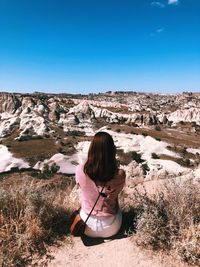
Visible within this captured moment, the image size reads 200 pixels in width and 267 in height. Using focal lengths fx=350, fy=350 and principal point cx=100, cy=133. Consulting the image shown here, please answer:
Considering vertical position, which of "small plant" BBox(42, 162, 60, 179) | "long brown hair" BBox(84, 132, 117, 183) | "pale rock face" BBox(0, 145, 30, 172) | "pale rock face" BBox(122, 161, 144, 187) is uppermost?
"long brown hair" BBox(84, 132, 117, 183)

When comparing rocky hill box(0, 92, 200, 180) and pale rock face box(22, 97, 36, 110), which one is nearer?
rocky hill box(0, 92, 200, 180)

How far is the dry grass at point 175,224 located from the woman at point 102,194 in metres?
0.39

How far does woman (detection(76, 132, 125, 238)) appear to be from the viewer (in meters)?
4.45

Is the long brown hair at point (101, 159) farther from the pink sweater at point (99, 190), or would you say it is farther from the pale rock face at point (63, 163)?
the pale rock face at point (63, 163)

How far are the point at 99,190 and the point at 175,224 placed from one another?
1.04 m

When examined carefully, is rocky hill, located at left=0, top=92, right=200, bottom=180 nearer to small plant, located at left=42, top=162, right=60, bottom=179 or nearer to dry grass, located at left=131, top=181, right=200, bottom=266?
small plant, located at left=42, top=162, right=60, bottom=179

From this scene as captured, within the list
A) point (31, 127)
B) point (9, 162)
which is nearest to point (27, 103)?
point (31, 127)

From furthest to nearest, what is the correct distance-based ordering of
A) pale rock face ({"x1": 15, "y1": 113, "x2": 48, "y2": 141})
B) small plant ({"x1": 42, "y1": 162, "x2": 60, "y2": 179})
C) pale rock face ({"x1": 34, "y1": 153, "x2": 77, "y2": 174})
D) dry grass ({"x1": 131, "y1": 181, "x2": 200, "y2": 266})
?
pale rock face ({"x1": 15, "y1": 113, "x2": 48, "y2": 141}) < pale rock face ({"x1": 34, "y1": 153, "x2": 77, "y2": 174}) < small plant ({"x1": 42, "y1": 162, "x2": 60, "y2": 179}) < dry grass ({"x1": 131, "y1": 181, "x2": 200, "y2": 266})

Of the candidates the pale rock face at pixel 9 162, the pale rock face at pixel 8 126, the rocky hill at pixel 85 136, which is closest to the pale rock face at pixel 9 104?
the rocky hill at pixel 85 136

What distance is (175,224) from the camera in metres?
4.34

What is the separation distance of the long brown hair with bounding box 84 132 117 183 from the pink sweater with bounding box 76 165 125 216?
80 mm

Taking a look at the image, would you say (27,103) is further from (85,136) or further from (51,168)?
(51,168)

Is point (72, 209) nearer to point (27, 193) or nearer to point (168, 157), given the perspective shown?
point (27, 193)

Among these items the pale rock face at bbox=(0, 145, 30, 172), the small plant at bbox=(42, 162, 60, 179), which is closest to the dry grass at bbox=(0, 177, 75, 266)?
the small plant at bbox=(42, 162, 60, 179)
